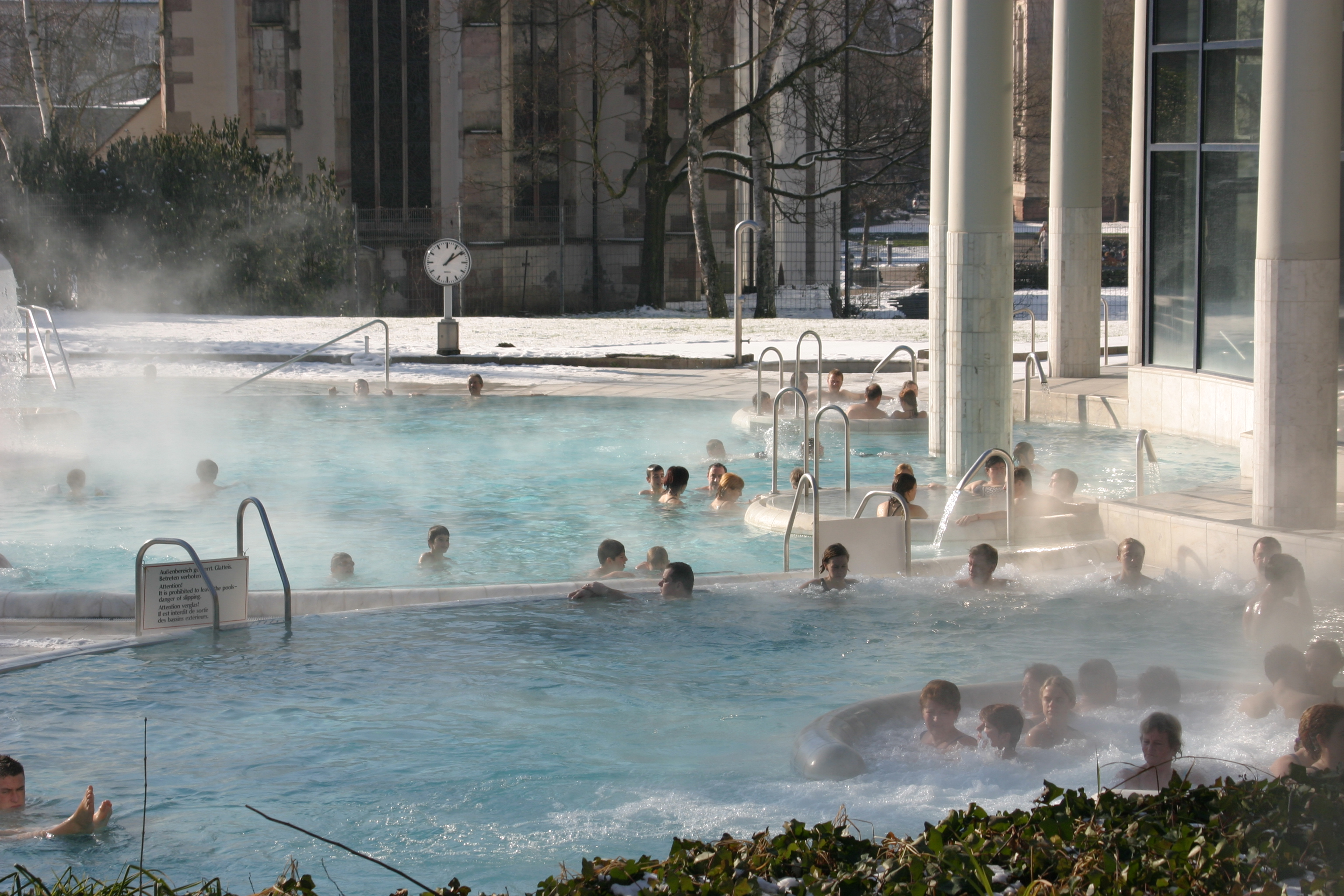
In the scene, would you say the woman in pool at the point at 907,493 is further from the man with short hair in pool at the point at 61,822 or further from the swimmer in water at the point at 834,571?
the man with short hair in pool at the point at 61,822

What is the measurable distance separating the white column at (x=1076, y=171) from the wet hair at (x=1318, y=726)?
1285cm

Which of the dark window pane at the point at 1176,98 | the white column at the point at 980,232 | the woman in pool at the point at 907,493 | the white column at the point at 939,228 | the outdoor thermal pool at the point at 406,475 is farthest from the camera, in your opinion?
the dark window pane at the point at 1176,98

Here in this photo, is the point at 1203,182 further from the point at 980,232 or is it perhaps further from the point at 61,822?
the point at 61,822

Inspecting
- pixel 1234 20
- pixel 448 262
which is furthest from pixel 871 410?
pixel 448 262

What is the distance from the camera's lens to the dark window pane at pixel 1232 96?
14867 mm

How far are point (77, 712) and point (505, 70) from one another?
30472 millimetres

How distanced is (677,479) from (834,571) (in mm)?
4216

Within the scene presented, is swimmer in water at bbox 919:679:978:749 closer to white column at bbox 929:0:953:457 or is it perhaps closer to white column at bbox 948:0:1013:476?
white column at bbox 948:0:1013:476

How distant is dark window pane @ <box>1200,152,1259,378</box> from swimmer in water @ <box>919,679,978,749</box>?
9.07 m

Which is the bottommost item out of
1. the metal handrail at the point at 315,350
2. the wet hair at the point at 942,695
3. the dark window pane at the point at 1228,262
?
the wet hair at the point at 942,695

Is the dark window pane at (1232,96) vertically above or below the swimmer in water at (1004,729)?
above

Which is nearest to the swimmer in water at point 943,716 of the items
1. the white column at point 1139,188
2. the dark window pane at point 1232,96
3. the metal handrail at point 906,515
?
the metal handrail at point 906,515

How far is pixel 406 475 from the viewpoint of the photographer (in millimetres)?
16453

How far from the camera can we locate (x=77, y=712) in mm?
7973
